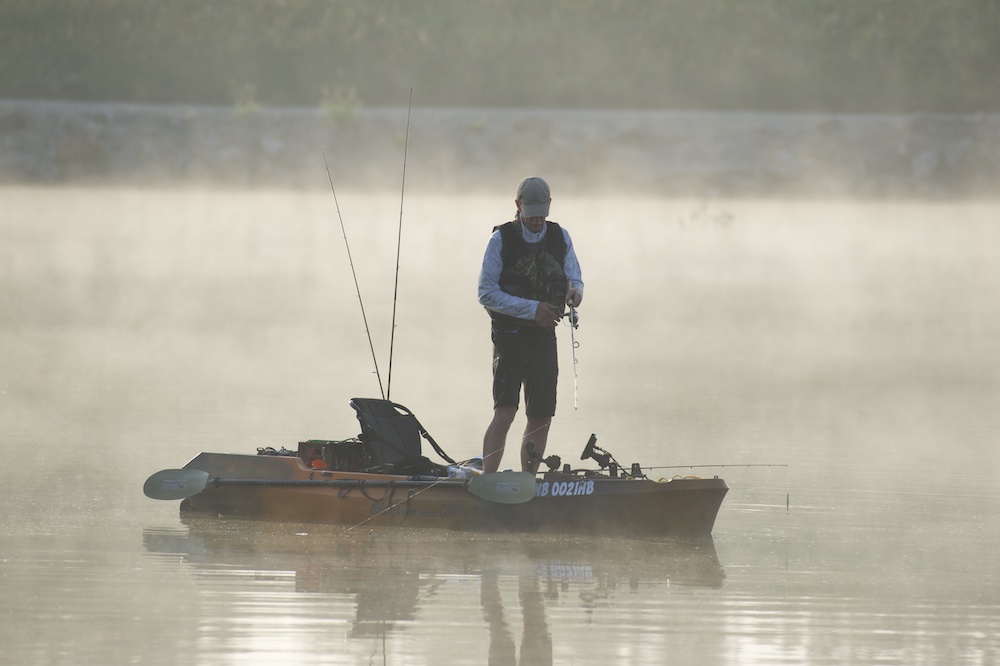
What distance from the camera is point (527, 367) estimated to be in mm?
9281

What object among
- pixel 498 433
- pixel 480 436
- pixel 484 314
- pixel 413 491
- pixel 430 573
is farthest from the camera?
pixel 484 314

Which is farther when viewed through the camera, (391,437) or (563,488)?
(391,437)

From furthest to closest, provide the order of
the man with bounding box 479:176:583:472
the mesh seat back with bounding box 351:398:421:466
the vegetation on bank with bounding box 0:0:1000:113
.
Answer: the vegetation on bank with bounding box 0:0:1000:113, the mesh seat back with bounding box 351:398:421:466, the man with bounding box 479:176:583:472

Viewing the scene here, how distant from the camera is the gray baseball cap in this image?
29.5ft

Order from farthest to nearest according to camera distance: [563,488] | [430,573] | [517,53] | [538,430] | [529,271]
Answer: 1. [517,53]
2. [538,430]
3. [529,271]
4. [563,488]
5. [430,573]

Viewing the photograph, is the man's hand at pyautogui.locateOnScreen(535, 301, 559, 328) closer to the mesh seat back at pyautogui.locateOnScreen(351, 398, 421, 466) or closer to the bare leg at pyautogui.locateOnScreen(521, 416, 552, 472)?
the bare leg at pyautogui.locateOnScreen(521, 416, 552, 472)

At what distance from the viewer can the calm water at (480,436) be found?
719cm

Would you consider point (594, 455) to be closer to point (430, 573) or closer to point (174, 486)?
point (430, 573)

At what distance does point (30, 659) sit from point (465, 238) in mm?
24028

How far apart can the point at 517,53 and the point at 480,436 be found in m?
38.7

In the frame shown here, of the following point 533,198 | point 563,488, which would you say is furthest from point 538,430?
point 533,198

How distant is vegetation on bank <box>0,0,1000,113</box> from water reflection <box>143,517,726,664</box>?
116 feet

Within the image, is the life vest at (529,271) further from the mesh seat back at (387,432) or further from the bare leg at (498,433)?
the mesh seat back at (387,432)

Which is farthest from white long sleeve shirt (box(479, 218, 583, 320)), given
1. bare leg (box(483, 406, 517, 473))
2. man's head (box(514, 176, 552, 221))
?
bare leg (box(483, 406, 517, 473))
